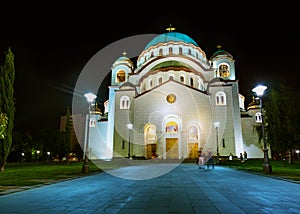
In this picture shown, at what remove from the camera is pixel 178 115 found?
1280 inches

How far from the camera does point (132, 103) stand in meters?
36.0

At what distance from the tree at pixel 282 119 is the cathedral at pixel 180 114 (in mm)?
8396

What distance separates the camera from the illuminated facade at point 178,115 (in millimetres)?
31734

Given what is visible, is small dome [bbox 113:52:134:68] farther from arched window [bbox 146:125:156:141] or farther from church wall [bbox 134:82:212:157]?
arched window [bbox 146:125:156:141]

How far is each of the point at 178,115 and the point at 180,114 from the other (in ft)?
1.06

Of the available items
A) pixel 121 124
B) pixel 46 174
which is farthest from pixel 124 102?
pixel 46 174

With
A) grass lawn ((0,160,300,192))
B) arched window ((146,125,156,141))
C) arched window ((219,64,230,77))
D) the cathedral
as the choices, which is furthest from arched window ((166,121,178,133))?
grass lawn ((0,160,300,192))

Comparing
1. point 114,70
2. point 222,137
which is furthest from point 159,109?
point 114,70

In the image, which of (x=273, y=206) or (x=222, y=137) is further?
(x=222, y=137)

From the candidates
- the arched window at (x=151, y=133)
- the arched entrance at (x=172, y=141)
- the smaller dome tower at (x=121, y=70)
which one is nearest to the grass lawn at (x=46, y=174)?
the arched entrance at (x=172, y=141)

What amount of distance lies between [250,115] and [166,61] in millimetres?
17751

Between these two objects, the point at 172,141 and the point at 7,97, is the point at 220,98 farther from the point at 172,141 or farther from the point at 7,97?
the point at 7,97

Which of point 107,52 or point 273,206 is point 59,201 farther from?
point 107,52

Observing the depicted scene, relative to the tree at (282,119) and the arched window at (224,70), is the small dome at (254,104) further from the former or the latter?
the tree at (282,119)
